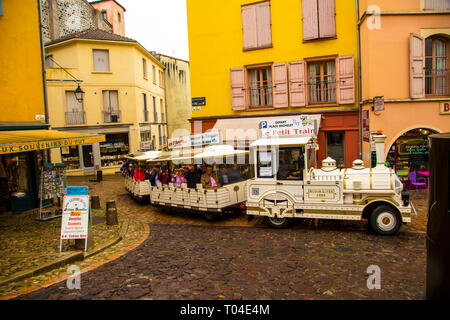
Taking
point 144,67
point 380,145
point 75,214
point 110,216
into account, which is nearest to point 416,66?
point 380,145

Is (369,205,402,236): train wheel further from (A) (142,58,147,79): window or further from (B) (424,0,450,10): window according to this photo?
(A) (142,58,147,79): window

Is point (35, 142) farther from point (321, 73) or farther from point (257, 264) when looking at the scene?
point (321, 73)

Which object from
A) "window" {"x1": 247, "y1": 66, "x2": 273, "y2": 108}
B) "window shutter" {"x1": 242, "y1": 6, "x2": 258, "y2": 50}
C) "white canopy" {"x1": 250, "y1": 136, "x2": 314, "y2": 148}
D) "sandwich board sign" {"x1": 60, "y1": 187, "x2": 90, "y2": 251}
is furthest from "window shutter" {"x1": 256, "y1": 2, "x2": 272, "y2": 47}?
"sandwich board sign" {"x1": 60, "y1": 187, "x2": 90, "y2": 251}

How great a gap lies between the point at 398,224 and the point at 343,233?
1309mm

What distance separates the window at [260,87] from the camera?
15781 mm

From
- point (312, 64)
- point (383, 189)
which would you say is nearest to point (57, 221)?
point (383, 189)

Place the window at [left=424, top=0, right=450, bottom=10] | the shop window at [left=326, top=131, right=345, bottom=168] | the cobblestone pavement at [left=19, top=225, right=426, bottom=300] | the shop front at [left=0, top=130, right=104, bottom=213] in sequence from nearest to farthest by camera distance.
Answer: the cobblestone pavement at [left=19, top=225, right=426, bottom=300] → the shop front at [left=0, top=130, right=104, bottom=213] → the window at [left=424, top=0, right=450, bottom=10] → the shop window at [left=326, top=131, right=345, bottom=168]

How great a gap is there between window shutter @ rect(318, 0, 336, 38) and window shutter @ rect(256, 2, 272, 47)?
2.29 metres

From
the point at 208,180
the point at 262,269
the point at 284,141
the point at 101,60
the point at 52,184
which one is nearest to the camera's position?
the point at 262,269

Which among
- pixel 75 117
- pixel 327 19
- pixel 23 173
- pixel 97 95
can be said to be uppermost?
pixel 327 19

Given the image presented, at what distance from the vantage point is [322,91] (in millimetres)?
14797

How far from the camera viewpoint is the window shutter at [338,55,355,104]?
46.0ft

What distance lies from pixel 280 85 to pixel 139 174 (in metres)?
7.51

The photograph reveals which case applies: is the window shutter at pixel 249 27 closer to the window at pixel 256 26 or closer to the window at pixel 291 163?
the window at pixel 256 26
